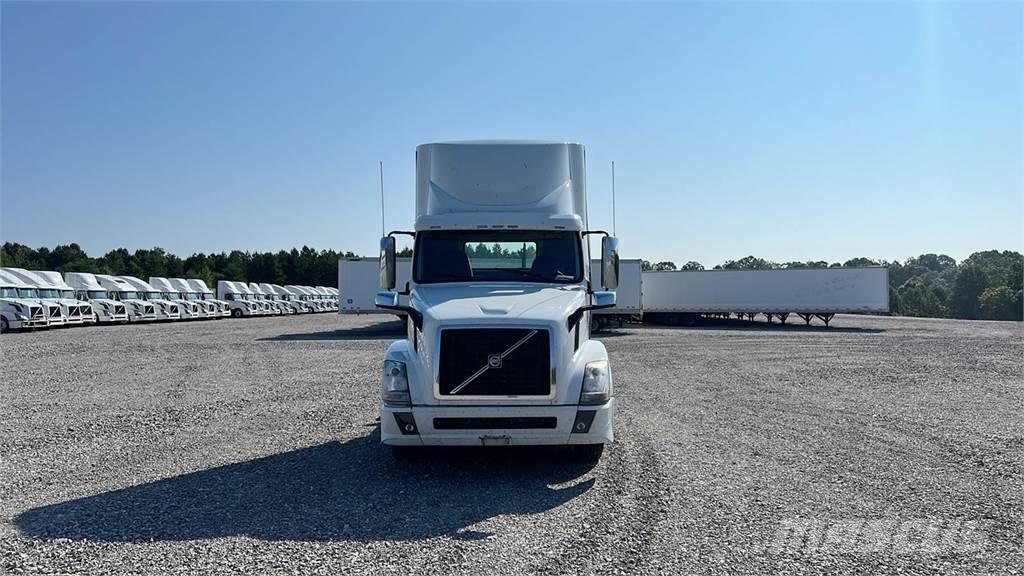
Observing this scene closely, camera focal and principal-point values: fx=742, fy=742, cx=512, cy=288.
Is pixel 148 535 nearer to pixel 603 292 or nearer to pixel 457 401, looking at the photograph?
pixel 457 401

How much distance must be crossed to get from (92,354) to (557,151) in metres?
15.7

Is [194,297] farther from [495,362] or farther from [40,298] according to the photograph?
[495,362]

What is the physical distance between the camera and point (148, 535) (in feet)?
17.3

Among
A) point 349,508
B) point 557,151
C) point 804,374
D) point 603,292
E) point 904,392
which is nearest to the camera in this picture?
point 349,508

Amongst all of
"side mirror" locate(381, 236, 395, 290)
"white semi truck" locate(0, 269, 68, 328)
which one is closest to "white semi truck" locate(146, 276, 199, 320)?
"white semi truck" locate(0, 269, 68, 328)

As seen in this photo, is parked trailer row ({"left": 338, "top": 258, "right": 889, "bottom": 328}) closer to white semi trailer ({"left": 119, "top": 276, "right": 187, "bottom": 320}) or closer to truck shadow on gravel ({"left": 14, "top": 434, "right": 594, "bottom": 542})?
white semi trailer ({"left": 119, "top": 276, "right": 187, "bottom": 320})

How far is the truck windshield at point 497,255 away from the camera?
27.5 feet

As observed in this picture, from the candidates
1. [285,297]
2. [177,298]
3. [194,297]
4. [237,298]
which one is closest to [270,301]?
[285,297]

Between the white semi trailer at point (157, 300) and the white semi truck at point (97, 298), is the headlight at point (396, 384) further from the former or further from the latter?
the white semi trailer at point (157, 300)

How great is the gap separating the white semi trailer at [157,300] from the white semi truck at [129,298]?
0.28 metres

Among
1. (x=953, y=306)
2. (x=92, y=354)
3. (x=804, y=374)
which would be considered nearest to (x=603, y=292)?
(x=804, y=374)

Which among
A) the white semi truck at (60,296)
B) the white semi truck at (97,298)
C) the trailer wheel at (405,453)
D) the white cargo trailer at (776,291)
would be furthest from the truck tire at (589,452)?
the white semi truck at (97,298)

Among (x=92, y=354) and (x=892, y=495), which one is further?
(x=92, y=354)

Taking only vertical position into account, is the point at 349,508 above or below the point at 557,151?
below
